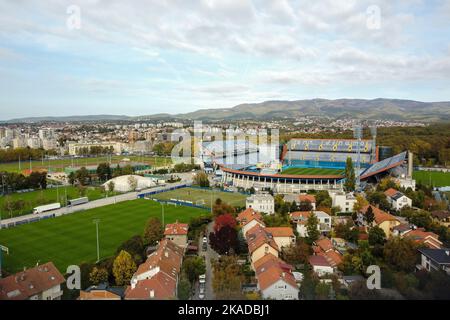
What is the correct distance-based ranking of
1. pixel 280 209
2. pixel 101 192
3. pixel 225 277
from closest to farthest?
pixel 225 277
pixel 280 209
pixel 101 192

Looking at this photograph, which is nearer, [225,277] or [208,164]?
[225,277]

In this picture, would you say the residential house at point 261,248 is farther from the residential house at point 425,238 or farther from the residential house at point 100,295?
the residential house at point 425,238

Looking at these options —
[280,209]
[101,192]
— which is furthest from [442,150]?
[101,192]

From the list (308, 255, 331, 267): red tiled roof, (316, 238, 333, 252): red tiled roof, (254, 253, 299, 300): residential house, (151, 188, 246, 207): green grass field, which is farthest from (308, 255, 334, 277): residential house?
(151, 188, 246, 207): green grass field

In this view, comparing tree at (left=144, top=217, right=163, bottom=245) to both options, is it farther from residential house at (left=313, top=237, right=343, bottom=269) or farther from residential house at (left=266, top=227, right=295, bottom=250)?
residential house at (left=313, top=237, right=343, bottom=269)

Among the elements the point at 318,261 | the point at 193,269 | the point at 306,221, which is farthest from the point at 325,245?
the point at 193,269
